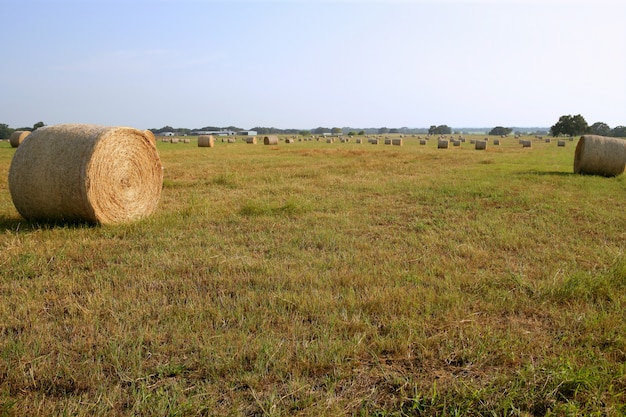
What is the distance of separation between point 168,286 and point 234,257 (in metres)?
1.14

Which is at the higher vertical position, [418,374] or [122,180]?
[122,180]

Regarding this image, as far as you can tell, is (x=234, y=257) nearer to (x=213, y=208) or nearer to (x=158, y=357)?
(x=158, y=357)

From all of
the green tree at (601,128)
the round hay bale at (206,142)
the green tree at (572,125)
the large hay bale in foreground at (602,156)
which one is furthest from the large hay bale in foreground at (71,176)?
the green tree at (601,128)

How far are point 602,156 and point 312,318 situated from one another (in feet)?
51.5

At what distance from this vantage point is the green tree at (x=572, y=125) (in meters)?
87.0

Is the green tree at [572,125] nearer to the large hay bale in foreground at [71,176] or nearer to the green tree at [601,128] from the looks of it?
the green tree at [601,128]

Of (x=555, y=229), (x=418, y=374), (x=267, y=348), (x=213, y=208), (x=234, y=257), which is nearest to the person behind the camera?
(x=418, y=374)

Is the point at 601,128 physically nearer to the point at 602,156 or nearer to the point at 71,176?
the point at 602,156

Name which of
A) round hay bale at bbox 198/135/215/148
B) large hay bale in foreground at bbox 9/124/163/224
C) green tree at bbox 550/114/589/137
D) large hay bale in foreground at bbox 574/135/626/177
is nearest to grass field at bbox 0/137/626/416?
large hay bale in foreground at bbox 9/124/163/224

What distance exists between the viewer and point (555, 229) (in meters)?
7.52

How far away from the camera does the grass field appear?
2.91 meters

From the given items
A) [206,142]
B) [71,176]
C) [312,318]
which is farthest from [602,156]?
[206,142]

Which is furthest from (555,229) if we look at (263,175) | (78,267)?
(263,175)

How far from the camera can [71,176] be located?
24.0ft
